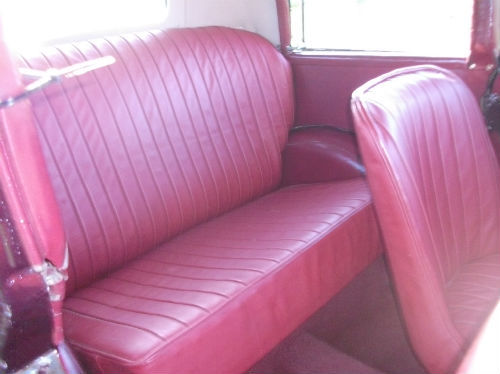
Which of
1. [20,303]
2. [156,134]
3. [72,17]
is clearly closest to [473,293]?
[20,303]

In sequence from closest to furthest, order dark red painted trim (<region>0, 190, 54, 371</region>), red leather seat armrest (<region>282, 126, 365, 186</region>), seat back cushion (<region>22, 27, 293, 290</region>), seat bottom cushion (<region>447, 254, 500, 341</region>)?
dark red painted trim (<region>0, 190, 54, 371</region>), seat bottom cushion (<region>447, 254, 500, 341</region>), seat back cushion (<region>22, 27, 293, 290</region>), red leather seat armrest (<region>282, 126, 365, 186</region>)

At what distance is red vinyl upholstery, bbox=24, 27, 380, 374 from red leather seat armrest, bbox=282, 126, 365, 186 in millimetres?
62

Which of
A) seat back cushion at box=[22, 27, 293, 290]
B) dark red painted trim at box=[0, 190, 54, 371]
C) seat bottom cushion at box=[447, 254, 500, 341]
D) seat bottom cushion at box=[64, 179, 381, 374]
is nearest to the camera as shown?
dark red painted trim at box=[0, 190, 54, 371]

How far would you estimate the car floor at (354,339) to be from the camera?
1964 mm

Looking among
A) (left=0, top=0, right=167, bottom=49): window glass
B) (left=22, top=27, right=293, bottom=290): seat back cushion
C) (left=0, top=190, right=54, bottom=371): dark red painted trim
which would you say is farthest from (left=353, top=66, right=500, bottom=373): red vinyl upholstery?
(left=0, top=0, right=167, bottom=49): window glass

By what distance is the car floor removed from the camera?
6.44ft

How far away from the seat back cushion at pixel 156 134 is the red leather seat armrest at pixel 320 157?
3.1 inches

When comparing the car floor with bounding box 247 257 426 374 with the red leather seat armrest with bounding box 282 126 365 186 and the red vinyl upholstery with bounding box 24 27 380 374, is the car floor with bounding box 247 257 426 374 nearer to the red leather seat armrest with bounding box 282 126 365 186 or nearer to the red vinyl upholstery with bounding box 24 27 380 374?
the red vinyl upholstery with bounding box 24 27 380 374

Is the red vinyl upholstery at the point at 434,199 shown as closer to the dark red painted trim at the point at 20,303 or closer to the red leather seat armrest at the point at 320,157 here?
the dark red painted trim at the point at 20,303

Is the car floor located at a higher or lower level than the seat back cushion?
lower

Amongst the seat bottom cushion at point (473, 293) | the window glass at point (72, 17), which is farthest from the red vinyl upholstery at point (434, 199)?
the window glass at point (72, 17)

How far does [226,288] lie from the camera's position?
163cm

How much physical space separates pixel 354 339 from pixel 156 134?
3.69ft

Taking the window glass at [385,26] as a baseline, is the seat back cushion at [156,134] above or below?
below
